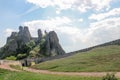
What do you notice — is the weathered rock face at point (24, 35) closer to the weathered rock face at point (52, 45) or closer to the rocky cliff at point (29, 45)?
the rocky cliff at point (29, 45)

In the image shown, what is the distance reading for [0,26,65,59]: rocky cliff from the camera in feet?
377

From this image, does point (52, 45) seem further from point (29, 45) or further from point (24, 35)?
point (24, 35)

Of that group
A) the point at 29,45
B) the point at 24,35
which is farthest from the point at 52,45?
the point at 24,35

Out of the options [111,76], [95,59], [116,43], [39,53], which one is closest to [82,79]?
[111,76]

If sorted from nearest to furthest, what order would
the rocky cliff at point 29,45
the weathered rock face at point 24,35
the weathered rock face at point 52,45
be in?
the rocky cliff at point 29,45 < the weathered rock face at point 52,45 < the weathered rock face at point 24,35

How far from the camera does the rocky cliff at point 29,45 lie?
377 ft

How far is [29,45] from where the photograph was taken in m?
120

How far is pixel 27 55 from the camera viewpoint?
380ft

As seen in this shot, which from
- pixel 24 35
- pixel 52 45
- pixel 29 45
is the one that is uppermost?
pixel 24 35

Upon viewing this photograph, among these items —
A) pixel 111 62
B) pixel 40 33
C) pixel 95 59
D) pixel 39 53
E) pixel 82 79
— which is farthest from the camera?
pixel 40 33

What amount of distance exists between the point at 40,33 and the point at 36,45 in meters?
8.45

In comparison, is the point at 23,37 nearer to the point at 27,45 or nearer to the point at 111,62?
the point at 27,45

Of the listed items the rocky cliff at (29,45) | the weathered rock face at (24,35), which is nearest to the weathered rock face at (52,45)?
the rocky cliff at (29,45)

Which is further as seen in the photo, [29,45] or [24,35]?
[24,35]
